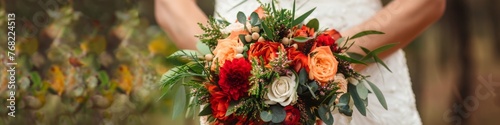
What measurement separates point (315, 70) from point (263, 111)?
99 millimetres

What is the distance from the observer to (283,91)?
1.04m

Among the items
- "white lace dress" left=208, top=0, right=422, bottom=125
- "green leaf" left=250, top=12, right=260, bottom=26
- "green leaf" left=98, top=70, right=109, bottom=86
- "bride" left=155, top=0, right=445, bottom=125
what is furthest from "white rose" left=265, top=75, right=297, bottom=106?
"green leaf" left=98, top=70, right=109, bottom=86

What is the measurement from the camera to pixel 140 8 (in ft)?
6.79

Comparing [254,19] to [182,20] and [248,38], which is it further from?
[182,20]

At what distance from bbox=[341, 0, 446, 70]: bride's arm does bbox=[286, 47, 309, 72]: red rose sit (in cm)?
31

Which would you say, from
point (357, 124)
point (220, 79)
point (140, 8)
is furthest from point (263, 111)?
point (140, 8)

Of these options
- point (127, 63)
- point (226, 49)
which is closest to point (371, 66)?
point (226, 49)

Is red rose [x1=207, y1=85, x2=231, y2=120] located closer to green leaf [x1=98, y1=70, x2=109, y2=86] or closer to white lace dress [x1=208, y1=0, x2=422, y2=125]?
white lace dress [x1=208, y1=0, x2=422, y2=125]

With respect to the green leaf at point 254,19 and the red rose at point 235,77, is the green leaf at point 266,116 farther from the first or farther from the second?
the green leaf at point 254,19

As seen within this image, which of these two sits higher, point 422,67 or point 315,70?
point 422,67

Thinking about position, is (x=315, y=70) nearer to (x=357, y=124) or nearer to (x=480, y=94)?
(x=357, y=124)

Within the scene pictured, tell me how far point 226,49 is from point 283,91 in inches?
4.4

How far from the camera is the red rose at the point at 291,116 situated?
105cm

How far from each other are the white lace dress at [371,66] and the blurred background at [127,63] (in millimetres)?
337
